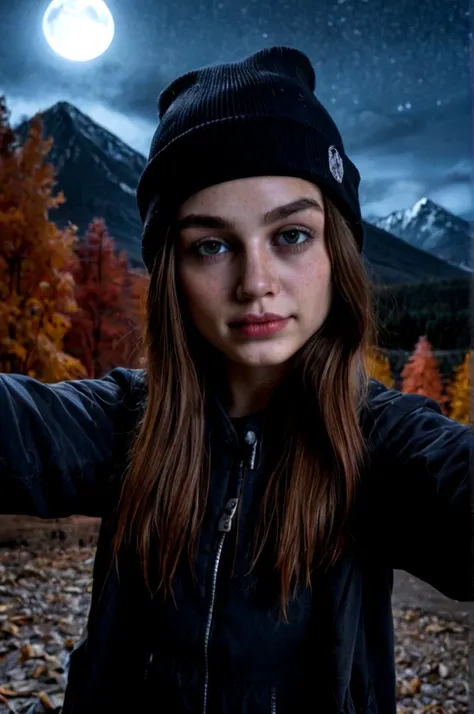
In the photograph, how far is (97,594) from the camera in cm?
61

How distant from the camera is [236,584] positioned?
55 centimetres

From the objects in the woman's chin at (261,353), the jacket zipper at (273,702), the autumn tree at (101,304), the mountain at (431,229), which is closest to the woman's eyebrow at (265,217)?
the woman's chin at (261,353)

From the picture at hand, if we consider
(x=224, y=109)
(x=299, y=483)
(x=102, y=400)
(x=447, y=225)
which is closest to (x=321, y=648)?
(x=299, y=483)

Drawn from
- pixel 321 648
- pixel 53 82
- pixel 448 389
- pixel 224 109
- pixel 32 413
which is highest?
pixel 53 82

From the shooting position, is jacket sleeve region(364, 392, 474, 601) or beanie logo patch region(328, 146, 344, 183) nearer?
jacket sleeve region(364, 392, 474, 601)

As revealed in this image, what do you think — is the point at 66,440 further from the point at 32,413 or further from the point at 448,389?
the point at 448,389

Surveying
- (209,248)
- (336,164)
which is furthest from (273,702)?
(336,164)

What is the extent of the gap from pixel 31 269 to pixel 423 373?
1.69m

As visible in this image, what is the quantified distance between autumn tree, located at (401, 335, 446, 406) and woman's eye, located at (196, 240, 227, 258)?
1781 mm

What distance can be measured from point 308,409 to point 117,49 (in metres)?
2.15

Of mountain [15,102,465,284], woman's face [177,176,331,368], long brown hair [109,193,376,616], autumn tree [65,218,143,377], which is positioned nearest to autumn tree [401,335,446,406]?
mountain [15,102,465,284]

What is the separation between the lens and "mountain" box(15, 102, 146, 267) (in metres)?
2.27

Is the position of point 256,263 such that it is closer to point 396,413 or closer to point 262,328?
point 262,328

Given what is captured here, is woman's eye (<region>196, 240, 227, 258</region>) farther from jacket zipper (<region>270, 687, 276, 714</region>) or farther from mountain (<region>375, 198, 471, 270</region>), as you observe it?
mountain (<region>375, 198, 471, 270</region>)
